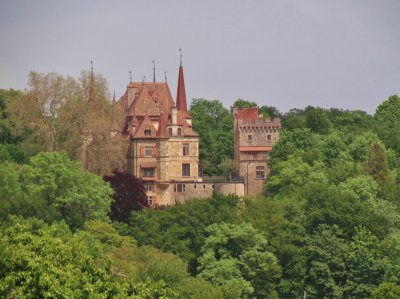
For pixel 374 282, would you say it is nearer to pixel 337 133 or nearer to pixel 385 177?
pixel 385 177

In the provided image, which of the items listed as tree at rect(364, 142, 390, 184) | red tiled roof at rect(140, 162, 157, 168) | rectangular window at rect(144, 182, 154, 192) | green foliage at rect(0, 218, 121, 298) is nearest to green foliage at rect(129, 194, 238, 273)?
rectangular window at rect(144, 182, 154, 192)

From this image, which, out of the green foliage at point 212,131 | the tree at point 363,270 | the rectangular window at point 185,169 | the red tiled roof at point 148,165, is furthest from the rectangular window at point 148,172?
the tree at point 363,270

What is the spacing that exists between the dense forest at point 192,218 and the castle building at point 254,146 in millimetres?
1235

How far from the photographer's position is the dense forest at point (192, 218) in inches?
3209

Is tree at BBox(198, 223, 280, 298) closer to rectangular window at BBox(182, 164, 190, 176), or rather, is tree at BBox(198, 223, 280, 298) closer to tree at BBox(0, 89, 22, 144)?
rectangular window at BBox(182, 164, 190, 176)

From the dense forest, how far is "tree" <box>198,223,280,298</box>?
0.27 feet

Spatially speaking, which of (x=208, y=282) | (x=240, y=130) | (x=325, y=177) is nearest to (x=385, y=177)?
(x=325, y=177)

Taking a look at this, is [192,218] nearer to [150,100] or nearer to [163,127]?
[163,127]

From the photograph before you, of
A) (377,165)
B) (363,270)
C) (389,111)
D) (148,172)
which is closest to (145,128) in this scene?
(148,172)

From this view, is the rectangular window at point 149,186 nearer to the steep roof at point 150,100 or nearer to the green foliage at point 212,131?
the steep roof at point 150,100

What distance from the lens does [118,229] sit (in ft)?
315

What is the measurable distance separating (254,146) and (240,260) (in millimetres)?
26096

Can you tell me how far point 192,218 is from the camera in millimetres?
96875

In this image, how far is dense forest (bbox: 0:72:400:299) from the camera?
81.5 meters
